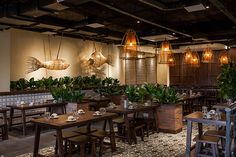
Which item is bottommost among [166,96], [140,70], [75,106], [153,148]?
[153,148]

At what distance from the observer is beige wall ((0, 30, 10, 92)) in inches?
337

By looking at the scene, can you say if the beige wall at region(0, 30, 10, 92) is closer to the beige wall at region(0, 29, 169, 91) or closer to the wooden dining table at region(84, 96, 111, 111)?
the beige wall at region(0, 29, 169, 91)

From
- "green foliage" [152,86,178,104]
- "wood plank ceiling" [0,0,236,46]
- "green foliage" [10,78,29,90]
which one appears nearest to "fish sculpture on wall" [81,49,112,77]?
"wood plank ceiling" [0,0,236,46]

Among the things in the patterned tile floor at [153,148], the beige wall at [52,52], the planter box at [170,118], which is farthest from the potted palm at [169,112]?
the beige wall at [52,52]

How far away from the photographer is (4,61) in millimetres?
8625

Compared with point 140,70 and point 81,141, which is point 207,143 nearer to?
point 81,141

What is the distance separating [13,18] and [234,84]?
5315 millimetres

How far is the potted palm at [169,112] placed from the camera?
736 cm

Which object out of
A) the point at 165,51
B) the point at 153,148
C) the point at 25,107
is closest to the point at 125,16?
the point at 165,51

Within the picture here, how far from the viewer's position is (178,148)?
5879 millimetres

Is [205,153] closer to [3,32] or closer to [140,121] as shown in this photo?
[140,121]

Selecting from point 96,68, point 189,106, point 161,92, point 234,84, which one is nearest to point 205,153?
point 234,84

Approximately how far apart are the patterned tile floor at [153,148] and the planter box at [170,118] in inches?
16.4

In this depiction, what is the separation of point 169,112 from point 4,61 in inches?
213
